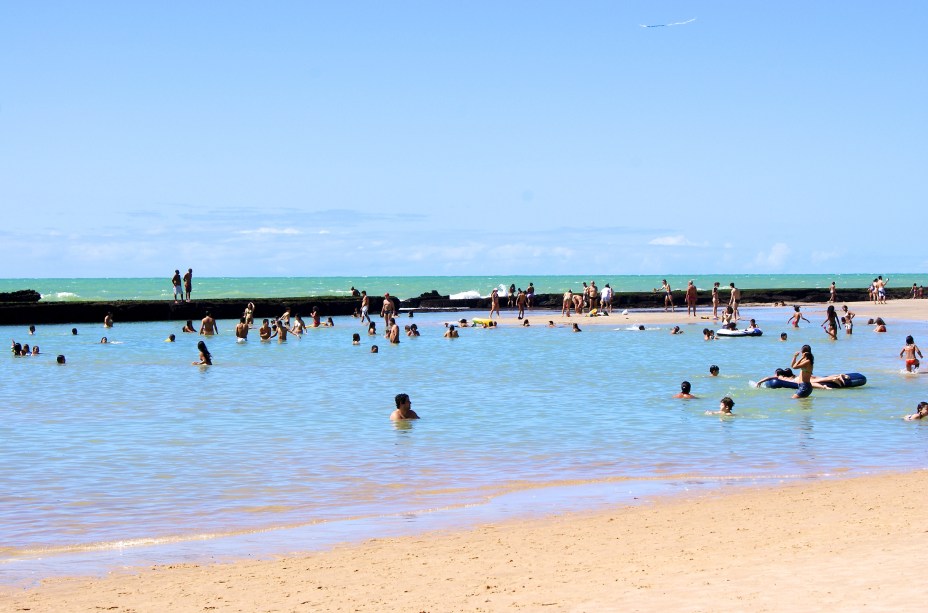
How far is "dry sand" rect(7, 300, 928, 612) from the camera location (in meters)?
7.26

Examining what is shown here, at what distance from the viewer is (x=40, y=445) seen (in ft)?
54.2

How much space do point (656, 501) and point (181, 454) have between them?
7.56 metres

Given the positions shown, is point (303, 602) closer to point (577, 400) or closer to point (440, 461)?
point (440, 461)

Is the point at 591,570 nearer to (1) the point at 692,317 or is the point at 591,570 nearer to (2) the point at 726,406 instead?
(2) the point at 726,406

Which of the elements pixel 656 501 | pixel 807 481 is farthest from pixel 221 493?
pixel 807 481

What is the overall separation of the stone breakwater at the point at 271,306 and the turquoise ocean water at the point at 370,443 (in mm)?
21702

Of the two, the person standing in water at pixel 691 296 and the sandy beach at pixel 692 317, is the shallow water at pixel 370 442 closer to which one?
the sandy beach at pixel 692 317

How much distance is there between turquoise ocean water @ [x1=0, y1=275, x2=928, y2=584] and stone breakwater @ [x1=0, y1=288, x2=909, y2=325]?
21.7 m

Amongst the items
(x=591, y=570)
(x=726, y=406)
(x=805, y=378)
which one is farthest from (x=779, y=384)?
(x=591, y=570)

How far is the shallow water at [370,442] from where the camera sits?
11156mm

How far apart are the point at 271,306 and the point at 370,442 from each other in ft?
143

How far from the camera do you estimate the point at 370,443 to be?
16609 millimetres

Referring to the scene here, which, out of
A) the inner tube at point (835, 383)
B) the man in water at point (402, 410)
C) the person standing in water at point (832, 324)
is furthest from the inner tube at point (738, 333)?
the man in water at point (402, 410)

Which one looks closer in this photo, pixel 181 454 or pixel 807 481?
pixel 807 481
